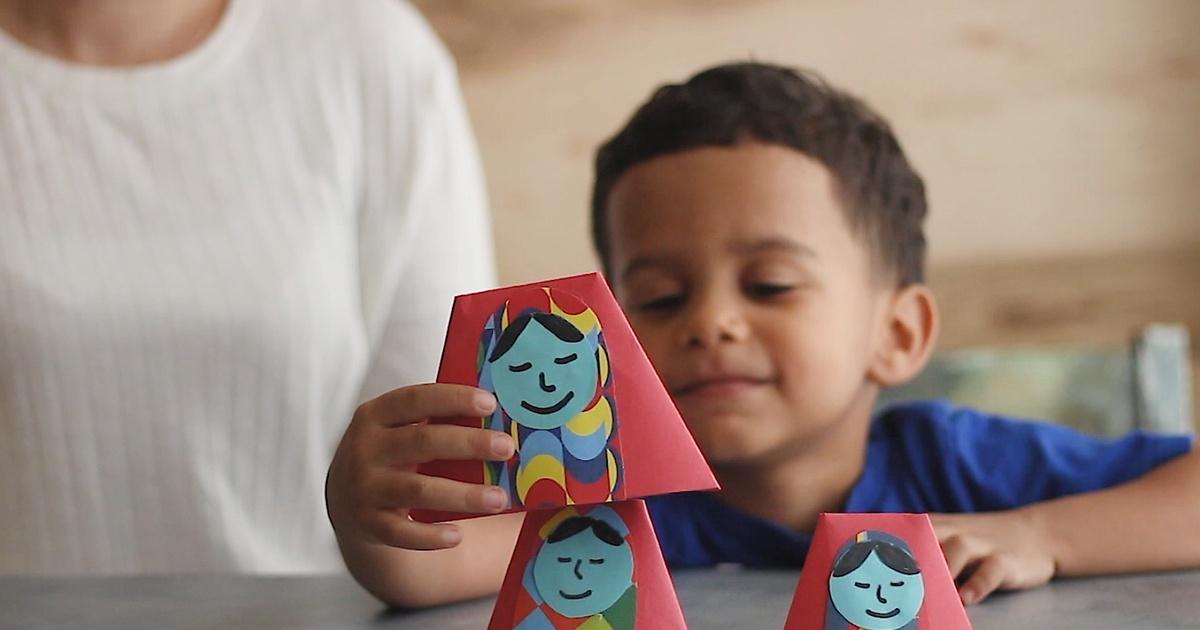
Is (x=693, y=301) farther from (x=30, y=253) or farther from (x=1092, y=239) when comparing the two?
(x=1092, y=239)

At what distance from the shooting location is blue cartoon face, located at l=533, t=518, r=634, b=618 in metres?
0.53

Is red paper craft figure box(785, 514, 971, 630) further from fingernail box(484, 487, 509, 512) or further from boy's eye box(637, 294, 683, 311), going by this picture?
boy's eye box(637, 294, 683, 311)

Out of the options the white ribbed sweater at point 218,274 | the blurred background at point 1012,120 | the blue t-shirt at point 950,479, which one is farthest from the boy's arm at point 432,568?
the blurred background at point 1012,120

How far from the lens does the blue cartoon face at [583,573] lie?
21.0 inches

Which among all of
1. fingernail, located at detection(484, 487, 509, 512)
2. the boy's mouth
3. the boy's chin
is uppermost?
fingernail, located at detection(484, 487, 509, 512)

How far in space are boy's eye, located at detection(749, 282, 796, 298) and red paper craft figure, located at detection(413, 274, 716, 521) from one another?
426mm

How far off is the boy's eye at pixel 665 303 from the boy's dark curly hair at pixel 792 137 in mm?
132

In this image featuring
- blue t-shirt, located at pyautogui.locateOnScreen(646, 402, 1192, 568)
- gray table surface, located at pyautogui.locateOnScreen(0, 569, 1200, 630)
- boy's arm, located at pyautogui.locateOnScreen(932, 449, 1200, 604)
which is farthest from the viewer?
blue t-shirt, located at pyautogui.locateOnScreen(646, 402, 1192, 568)

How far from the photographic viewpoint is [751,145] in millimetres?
993

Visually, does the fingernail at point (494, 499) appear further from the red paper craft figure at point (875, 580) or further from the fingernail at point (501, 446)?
the red paper craft figure at point (875, 580)

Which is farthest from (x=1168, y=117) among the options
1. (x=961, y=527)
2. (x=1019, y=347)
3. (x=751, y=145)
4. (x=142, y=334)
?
(x=142, y=334)

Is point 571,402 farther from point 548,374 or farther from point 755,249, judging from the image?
point 755,249

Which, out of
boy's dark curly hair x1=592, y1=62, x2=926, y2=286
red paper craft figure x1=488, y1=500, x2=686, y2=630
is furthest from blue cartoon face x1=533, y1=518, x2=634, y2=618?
boy's dark curly hair x1=592, y1=62, x2=926, y2=286

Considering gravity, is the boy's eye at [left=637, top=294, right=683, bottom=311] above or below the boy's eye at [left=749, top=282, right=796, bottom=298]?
below
